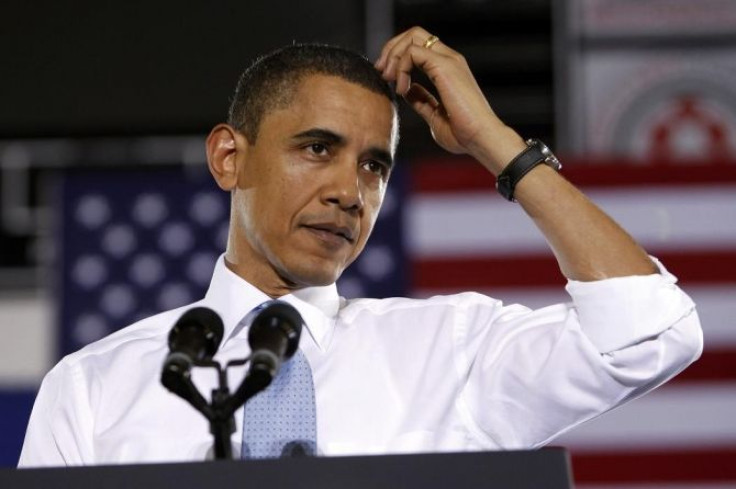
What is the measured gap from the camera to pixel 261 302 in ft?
5.53

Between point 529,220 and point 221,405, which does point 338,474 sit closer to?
point 221,405

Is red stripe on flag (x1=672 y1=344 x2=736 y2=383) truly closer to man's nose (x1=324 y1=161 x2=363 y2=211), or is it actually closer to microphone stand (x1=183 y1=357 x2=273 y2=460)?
man's nose (x1=324 y1=161 x2=363 y2=211)

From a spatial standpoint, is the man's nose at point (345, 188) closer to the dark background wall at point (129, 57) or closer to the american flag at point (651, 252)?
the american flag at point (651, 252)

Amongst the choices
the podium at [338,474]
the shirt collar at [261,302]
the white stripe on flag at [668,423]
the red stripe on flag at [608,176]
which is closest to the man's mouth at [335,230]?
the shirt collar at [261,302]

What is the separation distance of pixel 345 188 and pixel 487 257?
201 cm

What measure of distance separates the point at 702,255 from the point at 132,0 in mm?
2065

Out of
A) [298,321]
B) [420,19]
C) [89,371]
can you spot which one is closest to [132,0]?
[420,19]

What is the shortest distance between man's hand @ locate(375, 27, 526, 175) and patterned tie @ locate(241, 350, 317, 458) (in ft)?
1.03

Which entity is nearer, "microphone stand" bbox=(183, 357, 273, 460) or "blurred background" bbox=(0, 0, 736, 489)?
"microphone stand" bbox=(183, 357, 273, 460)

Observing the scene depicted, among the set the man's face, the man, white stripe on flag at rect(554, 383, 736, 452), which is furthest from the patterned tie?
white stripe on flag at rect(554, 383, 736, 452)

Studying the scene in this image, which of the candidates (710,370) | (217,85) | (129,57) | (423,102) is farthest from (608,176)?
(423,102)

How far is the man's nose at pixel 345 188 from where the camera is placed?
1.61 meters

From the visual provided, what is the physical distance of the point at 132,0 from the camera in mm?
4660

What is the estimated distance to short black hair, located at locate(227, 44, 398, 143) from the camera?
1.71m
